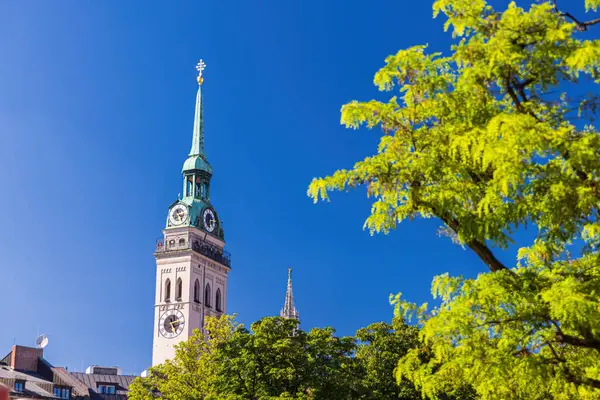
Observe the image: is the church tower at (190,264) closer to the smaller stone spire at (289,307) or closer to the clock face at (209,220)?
the clock face at (209,220)

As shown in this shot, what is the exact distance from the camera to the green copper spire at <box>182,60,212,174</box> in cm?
12406

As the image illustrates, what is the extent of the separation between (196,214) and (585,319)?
10678 cm

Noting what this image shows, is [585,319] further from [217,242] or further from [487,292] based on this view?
[217,242]

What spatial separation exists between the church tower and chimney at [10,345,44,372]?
20.6 meters

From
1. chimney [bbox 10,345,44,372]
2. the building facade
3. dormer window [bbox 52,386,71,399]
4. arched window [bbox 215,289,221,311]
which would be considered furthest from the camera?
arched window [bbox 215,289,221,311]

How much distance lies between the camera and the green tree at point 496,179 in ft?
48.8

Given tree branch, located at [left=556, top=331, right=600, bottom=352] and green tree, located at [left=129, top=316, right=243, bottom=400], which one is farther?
green tree, located at [left=129, top=316, right=243, bottom=400]

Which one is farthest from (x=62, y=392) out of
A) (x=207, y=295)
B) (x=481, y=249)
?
(x=481, y=249)

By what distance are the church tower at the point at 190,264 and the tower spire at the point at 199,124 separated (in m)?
0.16

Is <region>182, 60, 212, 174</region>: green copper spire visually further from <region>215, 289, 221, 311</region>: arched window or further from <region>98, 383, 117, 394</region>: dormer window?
<region>98, 383, 117, 394</region>: dormer window

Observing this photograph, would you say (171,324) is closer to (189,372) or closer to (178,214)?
(178,214)

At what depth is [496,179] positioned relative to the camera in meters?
Answer: 14.9

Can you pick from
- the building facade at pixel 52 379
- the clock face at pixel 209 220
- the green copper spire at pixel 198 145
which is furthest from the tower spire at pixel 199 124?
the building facade at pixel 52 379

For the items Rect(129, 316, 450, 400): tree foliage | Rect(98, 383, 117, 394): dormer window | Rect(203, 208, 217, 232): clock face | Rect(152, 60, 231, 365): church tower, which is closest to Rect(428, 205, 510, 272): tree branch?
Rect(129, 316, 450, 400): tree foliage
